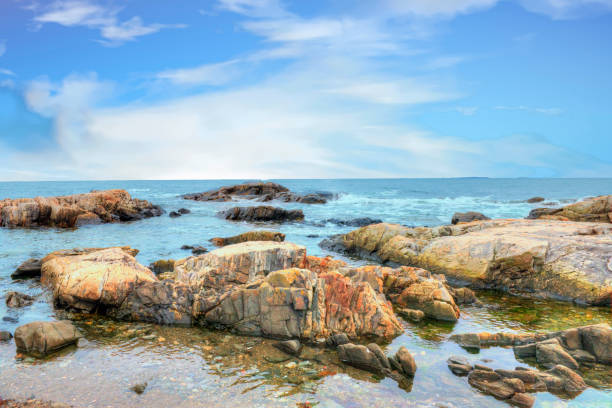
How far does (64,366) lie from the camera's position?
643 cm

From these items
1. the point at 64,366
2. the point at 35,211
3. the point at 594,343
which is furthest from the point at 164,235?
the point at 594,343

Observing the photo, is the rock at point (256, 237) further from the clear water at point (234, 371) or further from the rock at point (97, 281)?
the clear water at point (234, 371)

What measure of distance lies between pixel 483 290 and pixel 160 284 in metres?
10.6

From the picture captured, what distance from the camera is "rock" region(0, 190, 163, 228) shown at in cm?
2802

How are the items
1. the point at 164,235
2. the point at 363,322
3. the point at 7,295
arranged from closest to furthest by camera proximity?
the point at 363,322
the point at 7,295
the point at 164,235

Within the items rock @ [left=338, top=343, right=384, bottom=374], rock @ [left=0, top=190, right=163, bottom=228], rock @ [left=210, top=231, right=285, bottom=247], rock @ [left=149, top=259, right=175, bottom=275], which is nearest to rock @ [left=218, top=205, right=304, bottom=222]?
rock @ [left=0, top=190, right=163, bottom=228]

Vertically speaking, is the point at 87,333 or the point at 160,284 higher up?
the point at 160,284

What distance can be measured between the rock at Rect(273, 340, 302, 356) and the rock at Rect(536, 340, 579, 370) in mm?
4679

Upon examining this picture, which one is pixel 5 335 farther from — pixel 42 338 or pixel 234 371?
pixel 234 371

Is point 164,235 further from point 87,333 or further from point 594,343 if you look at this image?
point 594,343

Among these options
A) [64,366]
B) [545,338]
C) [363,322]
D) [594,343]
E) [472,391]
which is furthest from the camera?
[363,322]

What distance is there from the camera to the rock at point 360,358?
6.49m

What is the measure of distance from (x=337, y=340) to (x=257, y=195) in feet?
183

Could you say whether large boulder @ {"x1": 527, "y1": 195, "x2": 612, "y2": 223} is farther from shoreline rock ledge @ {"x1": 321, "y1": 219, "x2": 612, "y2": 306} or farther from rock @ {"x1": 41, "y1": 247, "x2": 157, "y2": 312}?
rock @ {"x1": 41, "y1": 247, "x2": 157, "y2": 312}
